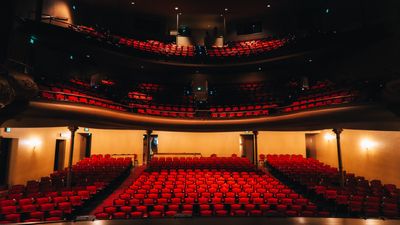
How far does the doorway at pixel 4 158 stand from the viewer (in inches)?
388

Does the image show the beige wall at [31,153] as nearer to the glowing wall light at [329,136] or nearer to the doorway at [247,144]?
the doorway at [247,144]

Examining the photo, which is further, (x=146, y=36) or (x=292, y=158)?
(x=146, y=36)

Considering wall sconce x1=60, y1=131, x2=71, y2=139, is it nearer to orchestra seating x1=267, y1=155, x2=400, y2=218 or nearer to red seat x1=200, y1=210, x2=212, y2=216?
red seat x1=200, y1=210, x2=212, y2=216

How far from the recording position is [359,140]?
38.0 ft

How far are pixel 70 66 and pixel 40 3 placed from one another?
10.4 feet

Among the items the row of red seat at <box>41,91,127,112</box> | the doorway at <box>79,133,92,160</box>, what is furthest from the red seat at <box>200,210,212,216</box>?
the doorway at <box>79,133,92,160</box>

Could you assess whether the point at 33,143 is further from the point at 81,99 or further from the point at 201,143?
the point at 201,143

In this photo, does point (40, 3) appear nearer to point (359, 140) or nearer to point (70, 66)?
point (70, 66)

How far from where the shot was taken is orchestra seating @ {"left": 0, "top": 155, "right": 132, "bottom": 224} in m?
6.47

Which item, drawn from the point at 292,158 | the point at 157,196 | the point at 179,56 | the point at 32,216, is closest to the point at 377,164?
the point at 292,158

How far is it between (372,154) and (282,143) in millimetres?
4768

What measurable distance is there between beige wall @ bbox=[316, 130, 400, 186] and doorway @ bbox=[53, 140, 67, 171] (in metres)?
13.7

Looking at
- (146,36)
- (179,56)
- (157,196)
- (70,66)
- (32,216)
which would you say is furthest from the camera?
(146,36)

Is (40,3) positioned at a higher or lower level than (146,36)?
lower
